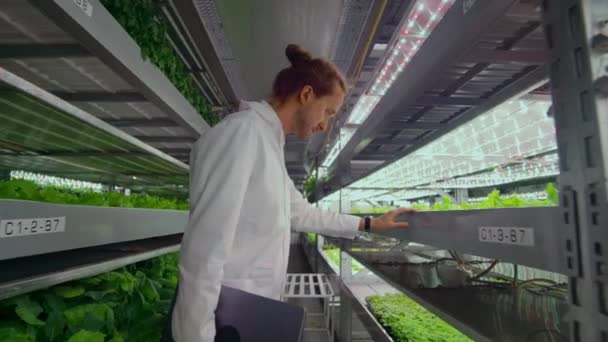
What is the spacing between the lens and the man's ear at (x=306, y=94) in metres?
1.31

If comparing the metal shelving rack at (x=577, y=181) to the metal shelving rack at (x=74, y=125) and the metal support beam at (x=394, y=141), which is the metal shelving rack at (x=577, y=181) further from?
the metal support beam at (x=394, y=141)

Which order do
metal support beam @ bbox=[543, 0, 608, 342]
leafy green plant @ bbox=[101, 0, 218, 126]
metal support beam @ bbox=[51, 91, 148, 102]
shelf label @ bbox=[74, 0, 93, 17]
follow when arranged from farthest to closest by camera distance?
metal support beam @ bbox=[51, 91, 148, 102] < leafy green plant @ bbox=[101, 0, 218, 126] < shelf label @ bbox=[74, 0, 93, 17] < metal support beam @ bbox=[543, 0, 608, 342]

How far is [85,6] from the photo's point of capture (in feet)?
3.82

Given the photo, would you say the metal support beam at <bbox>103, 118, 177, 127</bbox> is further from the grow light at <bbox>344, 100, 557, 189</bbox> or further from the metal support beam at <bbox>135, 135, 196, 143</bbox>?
the grow light at <bbox>344, 100, 557, 189</bbox>

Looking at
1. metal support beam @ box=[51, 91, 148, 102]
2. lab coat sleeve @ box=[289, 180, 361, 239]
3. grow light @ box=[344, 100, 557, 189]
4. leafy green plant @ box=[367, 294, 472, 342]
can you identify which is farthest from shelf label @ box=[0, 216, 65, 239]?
leafy green plant @ box=[367, 294, 472, 342]

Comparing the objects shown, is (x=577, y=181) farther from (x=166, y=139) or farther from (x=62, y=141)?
(x=166, y=139)

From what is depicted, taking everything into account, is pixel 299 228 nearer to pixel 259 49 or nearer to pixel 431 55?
pixel 431 55

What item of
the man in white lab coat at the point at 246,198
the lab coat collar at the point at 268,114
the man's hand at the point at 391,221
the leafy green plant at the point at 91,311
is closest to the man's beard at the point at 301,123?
the man in white lab coat at the point at 246,198

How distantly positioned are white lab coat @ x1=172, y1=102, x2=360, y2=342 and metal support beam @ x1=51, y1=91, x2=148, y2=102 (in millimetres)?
1526

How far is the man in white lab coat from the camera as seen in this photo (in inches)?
35.2

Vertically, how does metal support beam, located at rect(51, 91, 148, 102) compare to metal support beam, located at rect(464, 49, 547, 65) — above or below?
above

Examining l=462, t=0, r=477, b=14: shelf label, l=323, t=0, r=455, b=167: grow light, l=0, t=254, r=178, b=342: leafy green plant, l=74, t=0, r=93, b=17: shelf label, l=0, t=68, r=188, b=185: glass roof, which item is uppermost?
l=323, t=0, r=455, b=167: grow light

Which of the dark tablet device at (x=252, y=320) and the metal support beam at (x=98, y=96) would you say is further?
the metal support beam at (x=98, y=96)

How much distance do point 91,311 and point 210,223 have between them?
94 cm
